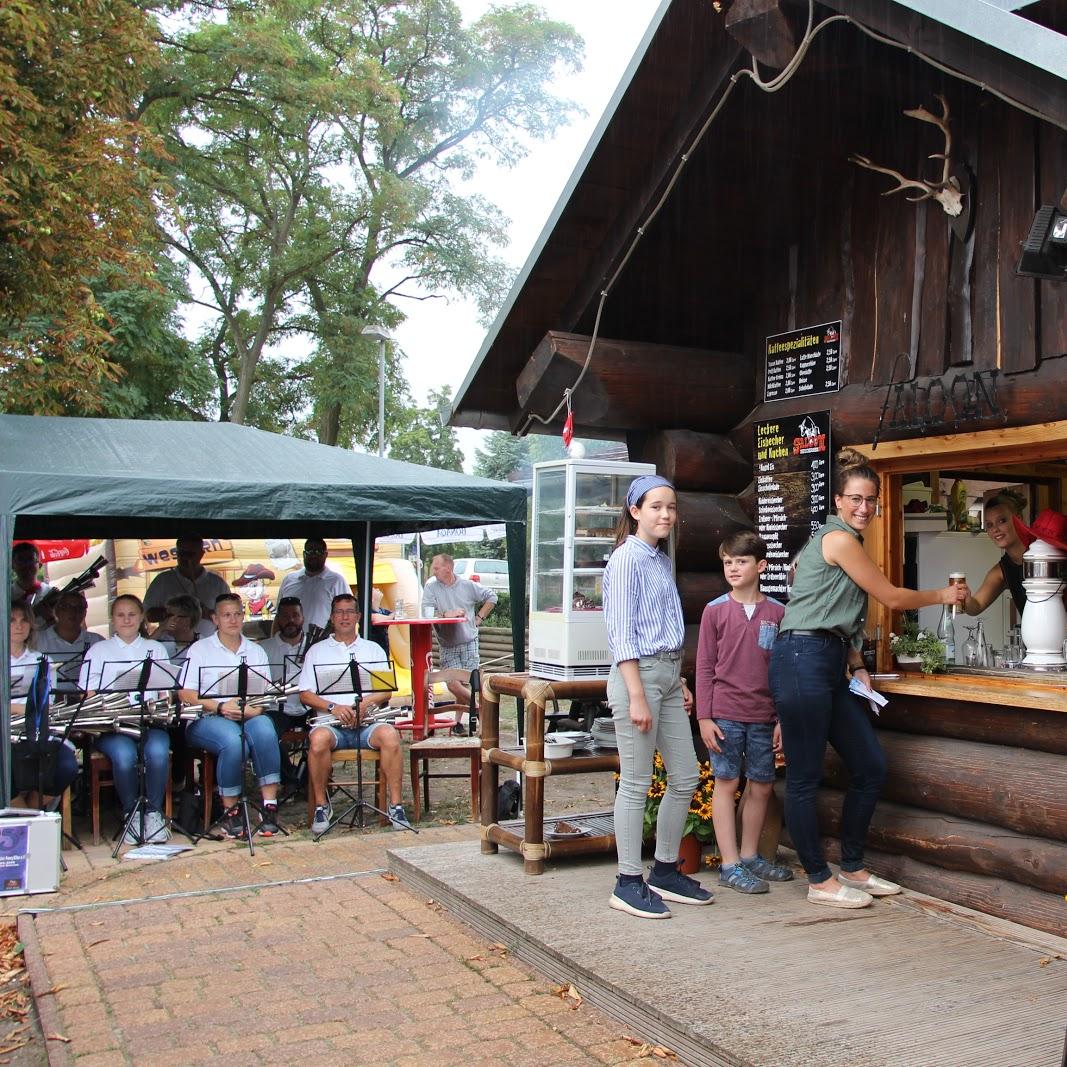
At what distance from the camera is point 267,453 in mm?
8180

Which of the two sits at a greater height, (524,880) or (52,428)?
(52,428)

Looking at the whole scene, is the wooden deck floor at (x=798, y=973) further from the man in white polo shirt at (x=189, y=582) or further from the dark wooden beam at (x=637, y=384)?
the man in white polo shirt at (x=189, y=582)

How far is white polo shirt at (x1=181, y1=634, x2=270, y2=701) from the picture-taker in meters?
7.16

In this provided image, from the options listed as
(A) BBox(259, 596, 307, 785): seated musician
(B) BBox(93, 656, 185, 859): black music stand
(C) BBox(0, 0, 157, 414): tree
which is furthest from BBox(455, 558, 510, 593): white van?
(B) BBox(93, 656, 185, 859): black music stand

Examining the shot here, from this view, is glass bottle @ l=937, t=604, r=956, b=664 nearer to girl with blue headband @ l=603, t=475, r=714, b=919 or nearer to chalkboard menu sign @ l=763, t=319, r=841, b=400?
chalkboard menu sign @ l=763, t=319, r=841, b=400

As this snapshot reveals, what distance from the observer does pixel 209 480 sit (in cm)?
715

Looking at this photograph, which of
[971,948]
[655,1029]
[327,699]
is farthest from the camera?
[327,699]

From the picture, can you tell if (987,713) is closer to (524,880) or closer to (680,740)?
(680,740)

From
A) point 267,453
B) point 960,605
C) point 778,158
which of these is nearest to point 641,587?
point 960,605

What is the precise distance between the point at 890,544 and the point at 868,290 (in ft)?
3.90

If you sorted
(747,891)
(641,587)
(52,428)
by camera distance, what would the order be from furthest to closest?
(52,428)
(747,891)
(641,587)

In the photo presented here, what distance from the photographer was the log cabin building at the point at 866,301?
14.3 feet

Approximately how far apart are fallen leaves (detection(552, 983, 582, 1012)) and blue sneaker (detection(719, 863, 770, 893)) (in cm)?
104

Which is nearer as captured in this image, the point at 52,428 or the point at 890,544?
the point at 890,544
